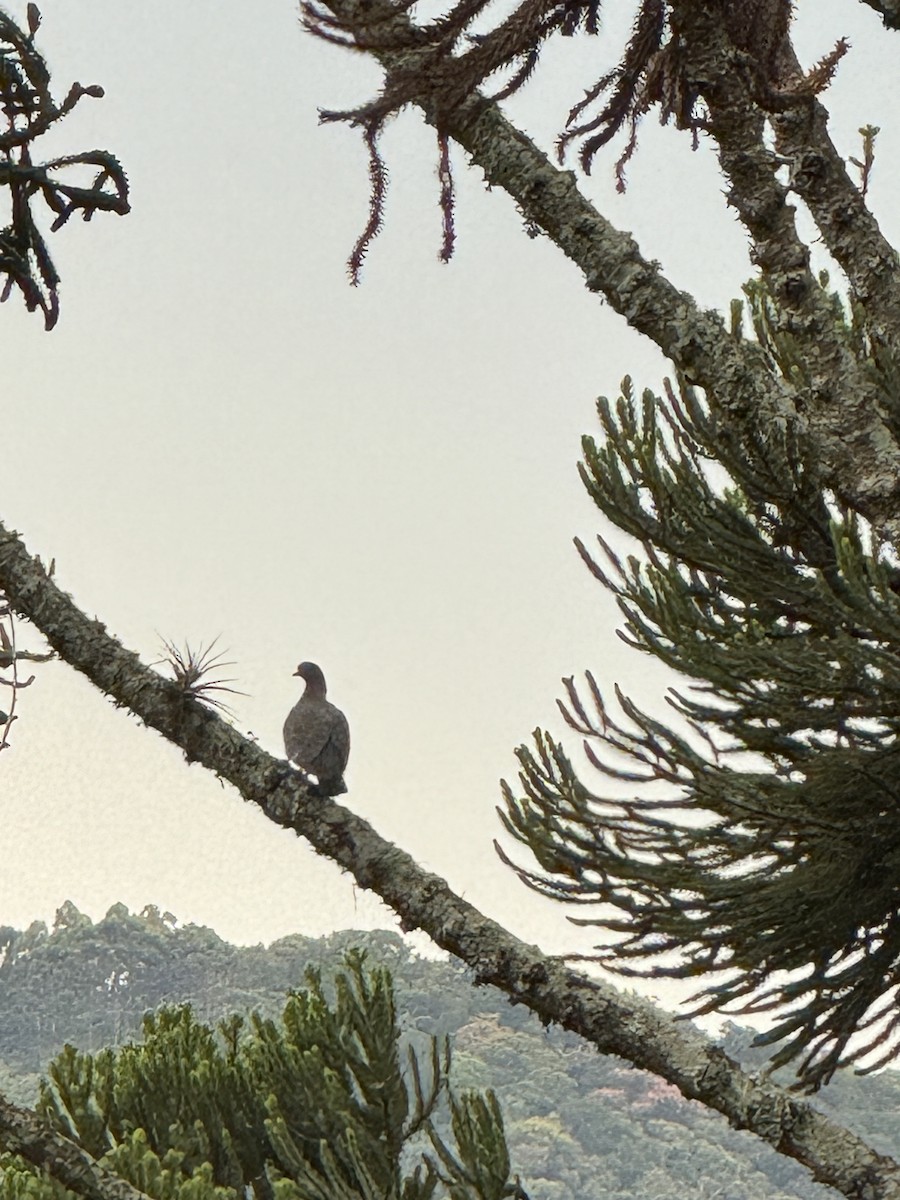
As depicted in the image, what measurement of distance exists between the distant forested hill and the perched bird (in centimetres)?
5295

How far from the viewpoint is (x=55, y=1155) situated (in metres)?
3.41

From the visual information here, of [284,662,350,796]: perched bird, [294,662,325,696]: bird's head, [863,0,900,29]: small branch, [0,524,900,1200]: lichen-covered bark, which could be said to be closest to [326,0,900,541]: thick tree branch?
[863,0,900,29]: small branch

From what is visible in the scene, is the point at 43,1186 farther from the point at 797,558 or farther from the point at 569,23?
the point at 569,23

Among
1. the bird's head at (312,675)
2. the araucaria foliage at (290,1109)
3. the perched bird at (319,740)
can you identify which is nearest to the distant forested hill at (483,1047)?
the araucaria foliage at (290,1109)

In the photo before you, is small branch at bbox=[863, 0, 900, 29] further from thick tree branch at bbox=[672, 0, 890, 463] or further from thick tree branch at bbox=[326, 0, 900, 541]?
thick tree branch at bbox=[326, 0, 900, 541]

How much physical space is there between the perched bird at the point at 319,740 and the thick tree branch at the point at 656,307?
1870 mm

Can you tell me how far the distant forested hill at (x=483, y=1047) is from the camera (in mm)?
61406

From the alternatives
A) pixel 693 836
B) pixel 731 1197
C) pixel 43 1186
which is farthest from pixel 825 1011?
pixel 731 1197

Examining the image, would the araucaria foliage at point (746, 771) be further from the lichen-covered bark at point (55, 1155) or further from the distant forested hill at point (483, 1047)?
the distant forested hill at point (483, 1047)

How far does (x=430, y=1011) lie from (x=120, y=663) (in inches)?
2542

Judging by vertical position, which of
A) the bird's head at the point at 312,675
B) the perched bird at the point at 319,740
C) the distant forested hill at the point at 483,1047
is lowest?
the distant forested hill at the point at 483,1047

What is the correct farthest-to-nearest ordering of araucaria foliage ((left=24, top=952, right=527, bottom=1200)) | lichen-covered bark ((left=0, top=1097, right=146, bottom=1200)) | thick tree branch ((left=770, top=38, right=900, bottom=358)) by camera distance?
araucaria foliage ((left=24, top=952, right=527, bottom=1200)), thick tree branch ((left=770, top=38, right=900, bottom=358)), lichen-covered bark ((left=0, top=1097, right=146, bottom=1200))

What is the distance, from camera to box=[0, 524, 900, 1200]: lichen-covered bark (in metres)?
4.54

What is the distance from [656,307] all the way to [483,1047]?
65.1 meters
